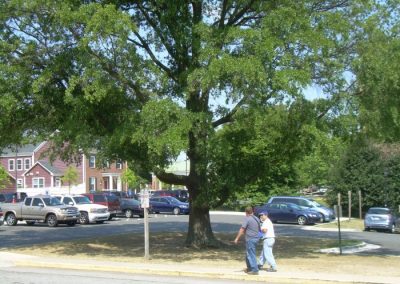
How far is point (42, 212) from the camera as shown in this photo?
110ft

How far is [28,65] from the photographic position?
18.1m

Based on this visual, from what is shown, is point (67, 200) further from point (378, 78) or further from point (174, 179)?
point (378, 78)

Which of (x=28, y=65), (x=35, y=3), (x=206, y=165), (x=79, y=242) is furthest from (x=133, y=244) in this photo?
(x=35, y=3)

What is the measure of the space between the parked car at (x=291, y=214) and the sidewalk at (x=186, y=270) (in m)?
22.1

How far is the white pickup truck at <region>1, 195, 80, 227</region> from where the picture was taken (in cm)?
3306

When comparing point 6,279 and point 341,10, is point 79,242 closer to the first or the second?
point 6,279

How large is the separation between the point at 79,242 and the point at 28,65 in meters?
8.74

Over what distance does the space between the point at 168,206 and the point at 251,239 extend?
32630 millimetres

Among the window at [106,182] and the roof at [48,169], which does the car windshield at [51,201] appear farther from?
the window at [106,182]

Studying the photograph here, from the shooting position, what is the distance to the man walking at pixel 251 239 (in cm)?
1444

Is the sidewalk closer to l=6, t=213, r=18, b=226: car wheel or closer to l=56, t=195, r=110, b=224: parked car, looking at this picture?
l=6, t=213, r=18, b=226: car wheel

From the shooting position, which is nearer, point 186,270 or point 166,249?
point 186,270

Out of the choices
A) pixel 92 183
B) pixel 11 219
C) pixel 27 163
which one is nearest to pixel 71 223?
pixel 11 219

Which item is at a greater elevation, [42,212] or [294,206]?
[42,212]
